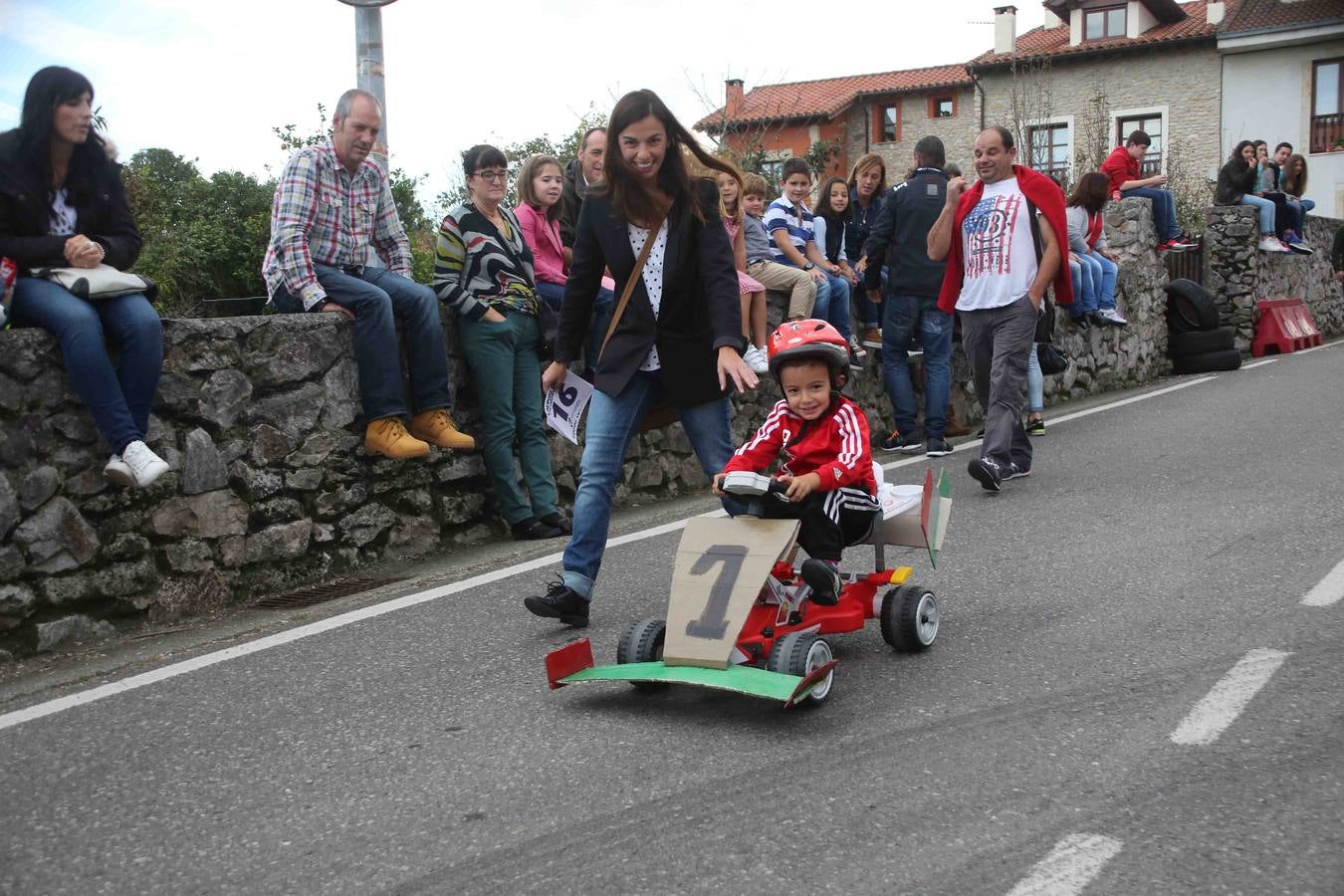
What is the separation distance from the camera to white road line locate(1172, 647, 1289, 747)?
3945mm

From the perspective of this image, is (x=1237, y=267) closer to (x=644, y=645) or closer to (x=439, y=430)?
(x=439, y=430)

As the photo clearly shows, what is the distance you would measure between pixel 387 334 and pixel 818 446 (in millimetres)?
3114

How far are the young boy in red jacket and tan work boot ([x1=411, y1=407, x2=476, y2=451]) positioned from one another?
2827 millimetres

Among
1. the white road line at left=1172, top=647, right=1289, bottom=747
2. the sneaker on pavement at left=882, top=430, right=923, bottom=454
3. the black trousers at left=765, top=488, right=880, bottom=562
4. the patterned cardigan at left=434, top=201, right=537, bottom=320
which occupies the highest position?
the patterned cardigan at left=434, top=201, right=537, bottom=320

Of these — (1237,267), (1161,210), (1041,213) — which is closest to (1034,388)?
(1041,213)

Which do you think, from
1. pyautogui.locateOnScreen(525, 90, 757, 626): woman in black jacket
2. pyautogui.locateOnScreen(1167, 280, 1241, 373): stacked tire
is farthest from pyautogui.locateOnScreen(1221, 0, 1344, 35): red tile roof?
pyautogui.locateOnScreen(525, 90, 757, 626): woman in black jacket

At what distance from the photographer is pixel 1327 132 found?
46.6 meters

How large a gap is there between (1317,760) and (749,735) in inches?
62.7

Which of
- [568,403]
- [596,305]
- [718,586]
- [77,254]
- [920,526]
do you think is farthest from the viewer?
[596,305]

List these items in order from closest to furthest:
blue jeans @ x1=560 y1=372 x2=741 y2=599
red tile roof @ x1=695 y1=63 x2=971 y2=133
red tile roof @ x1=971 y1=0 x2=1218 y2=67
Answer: blue jeans @ x1=560 y1=372 x2=741 y2=599 < red tile roof @ x1=971 y1=0 x2=1218 y2=67 < red tile roof @ x1=695 y1=63 x2=971 y2=133

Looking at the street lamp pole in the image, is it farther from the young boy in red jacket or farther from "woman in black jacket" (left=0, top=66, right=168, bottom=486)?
the young boy in red jacket

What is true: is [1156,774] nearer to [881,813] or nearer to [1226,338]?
[881,813]

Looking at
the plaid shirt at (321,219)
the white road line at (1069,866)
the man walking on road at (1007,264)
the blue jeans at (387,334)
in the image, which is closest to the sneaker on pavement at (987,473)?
the man walking on road at (1007,264)

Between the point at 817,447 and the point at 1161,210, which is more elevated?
the point at 1161,210
